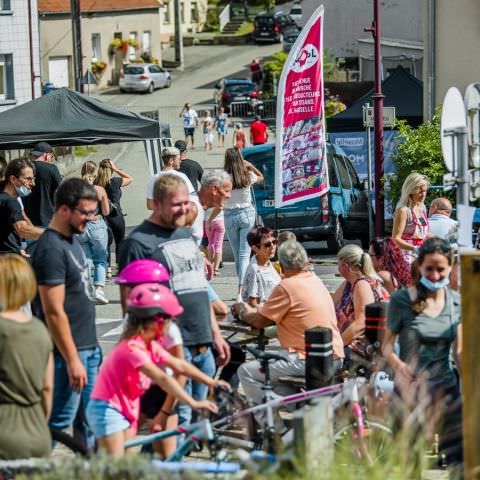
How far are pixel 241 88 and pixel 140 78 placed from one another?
679 cm

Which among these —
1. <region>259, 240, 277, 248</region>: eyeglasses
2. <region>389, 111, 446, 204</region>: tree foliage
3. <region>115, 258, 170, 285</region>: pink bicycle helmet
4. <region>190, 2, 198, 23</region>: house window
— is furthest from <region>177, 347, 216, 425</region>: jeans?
<region>190, 2, 198, 23</region>: house window

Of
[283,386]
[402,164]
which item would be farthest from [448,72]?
[283,386]

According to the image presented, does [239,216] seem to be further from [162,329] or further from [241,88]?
[241,88]

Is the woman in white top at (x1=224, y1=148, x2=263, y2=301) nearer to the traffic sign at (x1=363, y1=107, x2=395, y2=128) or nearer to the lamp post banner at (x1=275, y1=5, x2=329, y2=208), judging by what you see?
the lamp post banner at (x1=275, y1=5, x2=329, y2=208)

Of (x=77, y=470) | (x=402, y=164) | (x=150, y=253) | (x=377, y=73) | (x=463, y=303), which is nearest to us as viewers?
(x=77, y=470)

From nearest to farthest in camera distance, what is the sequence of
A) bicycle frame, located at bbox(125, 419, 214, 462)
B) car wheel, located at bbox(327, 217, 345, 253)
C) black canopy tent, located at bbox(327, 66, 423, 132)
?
bicycle frame, located at bbox(125, 419, 214, 462)
car wheel, located at bbox(327, 217, 345, 253)
black canopy tent, located at bbox(327, 66, 423, 132)

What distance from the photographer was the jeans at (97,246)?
16.1 metres

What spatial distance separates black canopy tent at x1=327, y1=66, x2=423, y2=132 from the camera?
1065 inches

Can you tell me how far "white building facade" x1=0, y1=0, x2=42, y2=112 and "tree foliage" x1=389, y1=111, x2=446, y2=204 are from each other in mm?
26220

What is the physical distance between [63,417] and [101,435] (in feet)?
2.21

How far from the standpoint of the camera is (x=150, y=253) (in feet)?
27.2

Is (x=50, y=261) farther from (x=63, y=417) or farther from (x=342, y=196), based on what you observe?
(x=342, y=196)

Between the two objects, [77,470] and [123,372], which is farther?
[123,372]

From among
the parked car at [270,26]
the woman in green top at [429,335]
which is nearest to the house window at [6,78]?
the parked car at [270,26]
